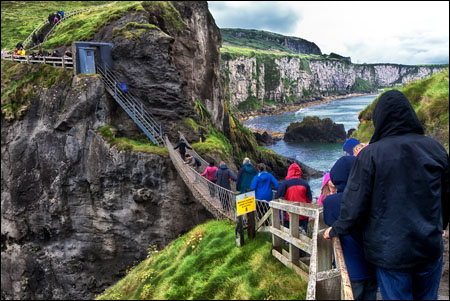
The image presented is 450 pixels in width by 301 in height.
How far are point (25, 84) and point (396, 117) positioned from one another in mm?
21413

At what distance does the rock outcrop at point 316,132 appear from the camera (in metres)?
64.4

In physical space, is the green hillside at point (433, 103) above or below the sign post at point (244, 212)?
above

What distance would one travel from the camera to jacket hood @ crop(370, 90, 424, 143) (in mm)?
2689

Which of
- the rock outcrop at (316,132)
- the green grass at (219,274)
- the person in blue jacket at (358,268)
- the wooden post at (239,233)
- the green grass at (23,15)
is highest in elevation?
the green grass at (23,15)

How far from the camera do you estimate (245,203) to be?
688cm

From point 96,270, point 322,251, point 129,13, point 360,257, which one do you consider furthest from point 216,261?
point 129,13

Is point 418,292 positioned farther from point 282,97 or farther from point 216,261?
point 282,97

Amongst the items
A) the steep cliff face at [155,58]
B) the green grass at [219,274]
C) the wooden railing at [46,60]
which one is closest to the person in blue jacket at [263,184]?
the green grass at [219,274]

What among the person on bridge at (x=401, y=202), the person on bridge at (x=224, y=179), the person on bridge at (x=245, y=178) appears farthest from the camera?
the person on bridge at (x=224, y=179)

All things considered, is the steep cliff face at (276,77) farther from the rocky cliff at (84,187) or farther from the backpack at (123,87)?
the backpack at (123,87)

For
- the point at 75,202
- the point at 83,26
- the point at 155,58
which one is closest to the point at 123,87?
the point at 155,58

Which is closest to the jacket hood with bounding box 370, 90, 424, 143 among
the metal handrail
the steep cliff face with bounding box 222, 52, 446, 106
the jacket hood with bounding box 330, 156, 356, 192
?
the jacket hood with bounding box 330, 156, 356, 192

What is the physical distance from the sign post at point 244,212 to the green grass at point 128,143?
379 inches

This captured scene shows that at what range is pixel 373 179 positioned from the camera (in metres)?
2.69
